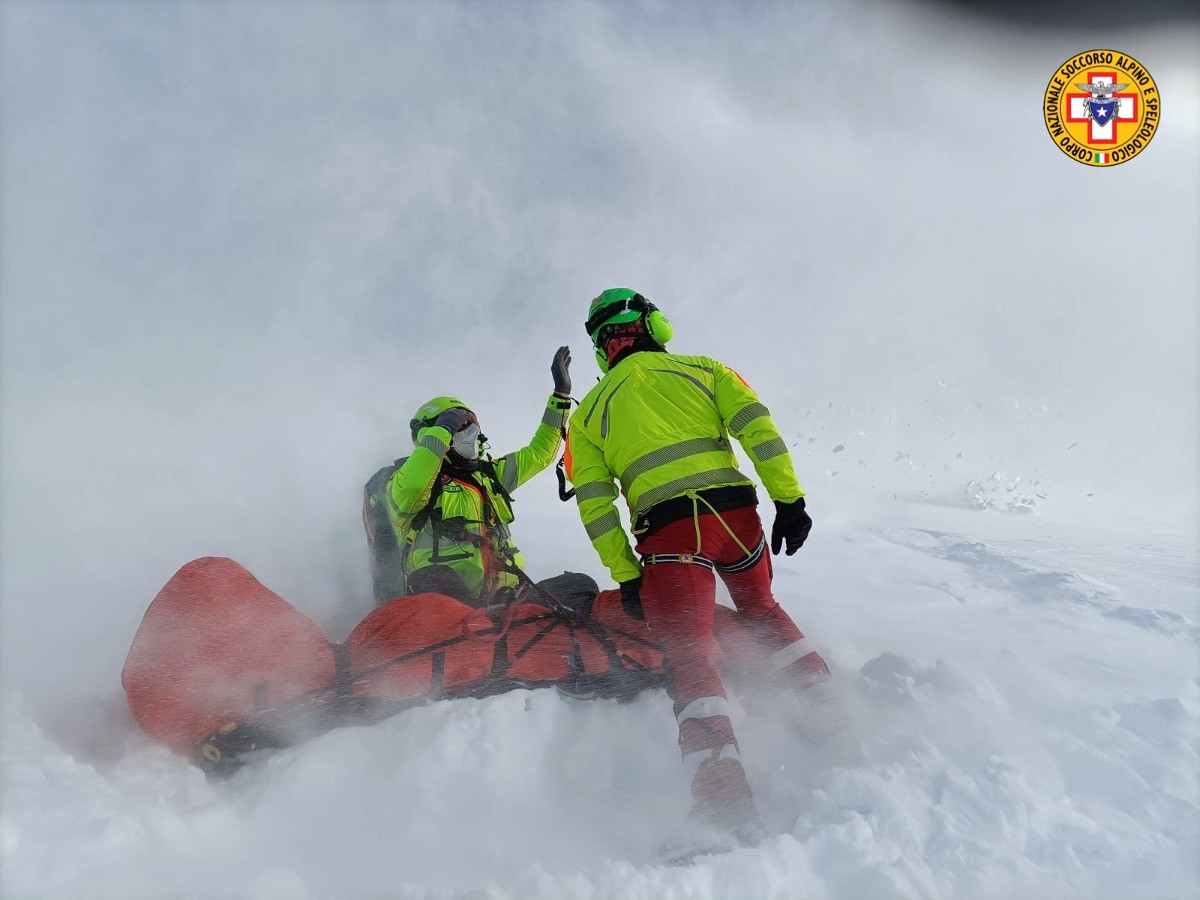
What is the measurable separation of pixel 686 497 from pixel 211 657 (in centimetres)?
225

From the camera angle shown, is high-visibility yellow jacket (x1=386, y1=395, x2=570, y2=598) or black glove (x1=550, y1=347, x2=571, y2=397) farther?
black glove (x1=550, y1=347, x2=571, y2=397)

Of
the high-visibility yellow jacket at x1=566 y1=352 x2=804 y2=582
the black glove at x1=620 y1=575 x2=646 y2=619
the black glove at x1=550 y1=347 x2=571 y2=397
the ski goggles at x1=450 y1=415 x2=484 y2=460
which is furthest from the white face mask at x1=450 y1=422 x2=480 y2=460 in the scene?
the black glove at x1=620 y1=575 x2=646 y2=619

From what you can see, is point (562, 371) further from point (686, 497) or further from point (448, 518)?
point (686, 497)

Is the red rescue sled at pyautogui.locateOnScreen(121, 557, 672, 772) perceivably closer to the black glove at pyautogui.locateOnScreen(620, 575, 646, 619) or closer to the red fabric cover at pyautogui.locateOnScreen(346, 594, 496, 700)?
the red fabric cover at pyautogui.locateOnScreen(346, 594, 496, 700)

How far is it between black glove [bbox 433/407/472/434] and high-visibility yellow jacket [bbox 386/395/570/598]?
0.38 ft

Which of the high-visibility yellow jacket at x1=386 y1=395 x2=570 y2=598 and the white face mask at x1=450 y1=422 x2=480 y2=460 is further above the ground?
the white face mask at x1=450 y1=422 x2=480 y2=460

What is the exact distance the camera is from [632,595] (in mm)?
2752

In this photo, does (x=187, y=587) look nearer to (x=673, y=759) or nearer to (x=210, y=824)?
(x=210, y=824)

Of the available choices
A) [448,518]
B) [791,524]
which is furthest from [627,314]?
[448,518]

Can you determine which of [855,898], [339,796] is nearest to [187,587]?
[339,796]

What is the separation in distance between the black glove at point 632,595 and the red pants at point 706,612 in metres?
0.04

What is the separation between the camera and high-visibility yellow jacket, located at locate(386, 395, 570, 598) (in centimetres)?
367

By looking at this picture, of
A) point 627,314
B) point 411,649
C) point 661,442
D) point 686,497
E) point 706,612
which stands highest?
point 627,314

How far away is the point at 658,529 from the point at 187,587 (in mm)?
2209
